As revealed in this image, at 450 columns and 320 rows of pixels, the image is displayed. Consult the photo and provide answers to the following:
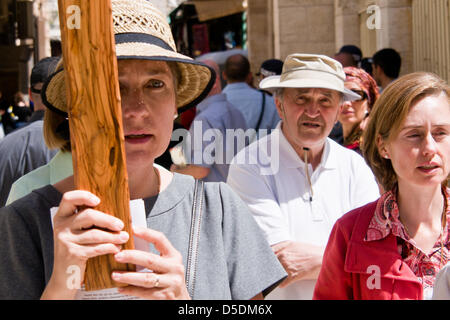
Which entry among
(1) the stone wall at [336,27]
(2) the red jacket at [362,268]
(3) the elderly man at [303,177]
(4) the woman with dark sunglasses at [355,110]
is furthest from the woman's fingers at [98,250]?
(1) the stone wall at [336,27]

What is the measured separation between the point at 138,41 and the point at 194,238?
0.57m

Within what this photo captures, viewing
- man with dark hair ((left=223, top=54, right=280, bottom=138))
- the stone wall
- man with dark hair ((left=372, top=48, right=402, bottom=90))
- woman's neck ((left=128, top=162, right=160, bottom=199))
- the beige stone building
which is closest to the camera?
woman's neck ((left=128, top=162, right=160, bottom=199))

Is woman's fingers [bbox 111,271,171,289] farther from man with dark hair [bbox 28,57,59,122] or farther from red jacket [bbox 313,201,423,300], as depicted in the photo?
man with dark hair [bbox 28,57,59,122]

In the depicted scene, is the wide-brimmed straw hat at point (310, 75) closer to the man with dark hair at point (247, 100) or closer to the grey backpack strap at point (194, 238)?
the grey backpack strap at point (194, 238)

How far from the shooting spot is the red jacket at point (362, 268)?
220 cm

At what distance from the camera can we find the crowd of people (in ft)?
4.87

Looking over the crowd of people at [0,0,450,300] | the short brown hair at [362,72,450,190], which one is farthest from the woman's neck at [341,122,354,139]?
the short brown hair at [362,72,450,190]

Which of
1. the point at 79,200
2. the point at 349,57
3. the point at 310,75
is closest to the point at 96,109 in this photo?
the point at 79,200

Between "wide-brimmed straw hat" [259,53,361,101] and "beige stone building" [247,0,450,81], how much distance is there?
294 cm

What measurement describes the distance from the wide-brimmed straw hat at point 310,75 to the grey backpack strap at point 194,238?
1.58 m

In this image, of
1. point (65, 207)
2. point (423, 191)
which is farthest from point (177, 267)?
point (423, 191)

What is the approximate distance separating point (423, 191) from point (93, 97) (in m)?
1.44
